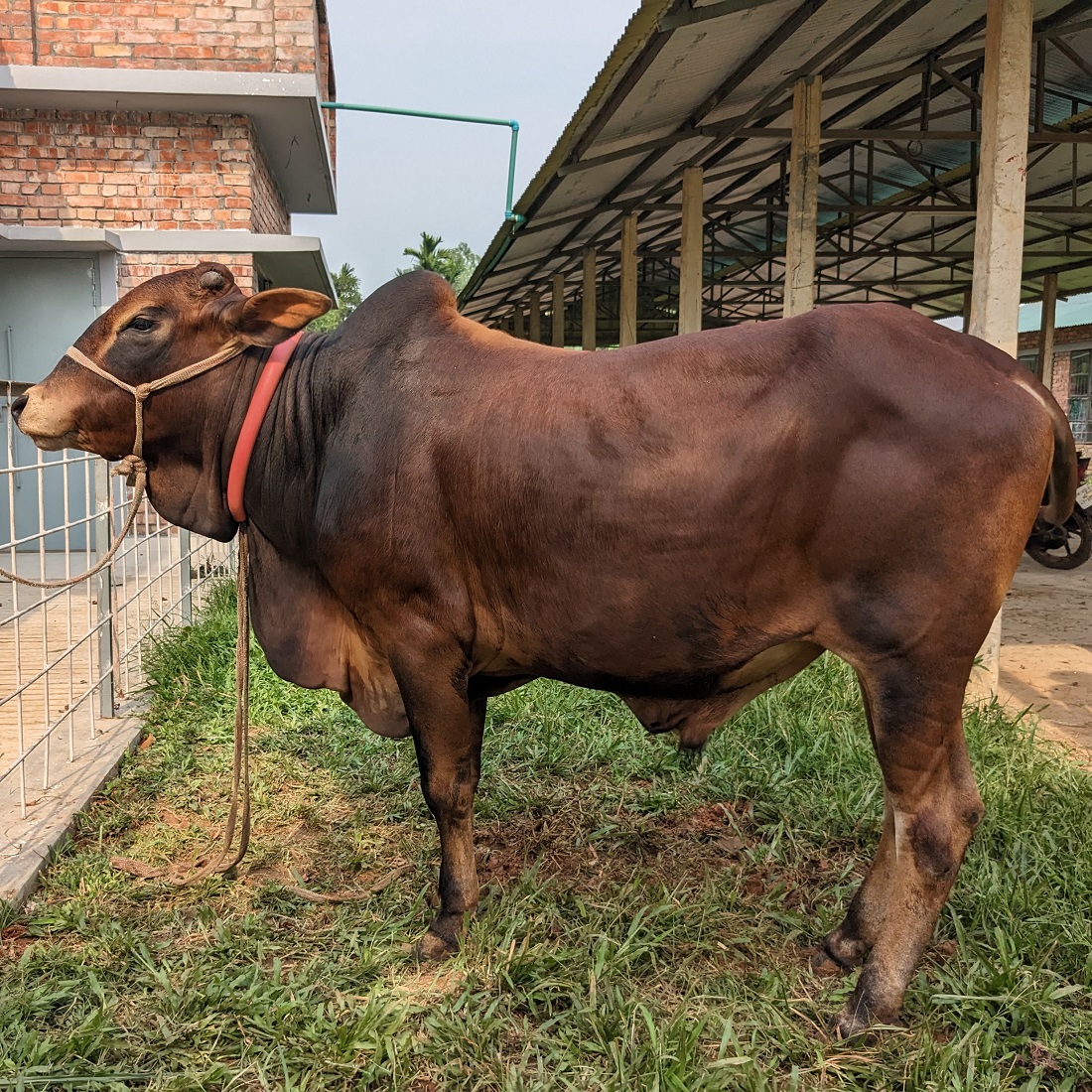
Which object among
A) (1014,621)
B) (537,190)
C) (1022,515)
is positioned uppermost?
(537,190)

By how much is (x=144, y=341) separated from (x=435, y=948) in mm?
1942

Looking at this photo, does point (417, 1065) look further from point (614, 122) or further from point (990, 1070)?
point (614, 122)

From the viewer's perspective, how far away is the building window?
67.5 ft

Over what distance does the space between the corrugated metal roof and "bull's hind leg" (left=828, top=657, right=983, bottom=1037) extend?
3.50 meters

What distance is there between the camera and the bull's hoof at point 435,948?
2857mm

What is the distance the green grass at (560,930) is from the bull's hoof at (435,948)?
0.18ft

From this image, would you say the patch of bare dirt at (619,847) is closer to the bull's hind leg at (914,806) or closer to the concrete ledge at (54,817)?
the bull's hind leg at (914,806)

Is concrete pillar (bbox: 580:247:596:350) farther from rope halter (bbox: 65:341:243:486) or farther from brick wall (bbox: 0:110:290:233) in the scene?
rope halter (bbox: 65:341:243:486)

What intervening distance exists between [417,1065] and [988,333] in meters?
4.02

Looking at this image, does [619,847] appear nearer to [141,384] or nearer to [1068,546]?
[141,384]

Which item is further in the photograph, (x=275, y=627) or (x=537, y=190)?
(x=537, y=190)

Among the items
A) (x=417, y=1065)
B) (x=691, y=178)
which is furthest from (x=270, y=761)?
(x=691, y=178)

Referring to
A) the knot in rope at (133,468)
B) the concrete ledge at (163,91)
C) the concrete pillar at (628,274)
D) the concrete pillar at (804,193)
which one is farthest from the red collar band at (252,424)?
the concrete pillar at (628,274)

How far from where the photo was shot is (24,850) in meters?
3.39
